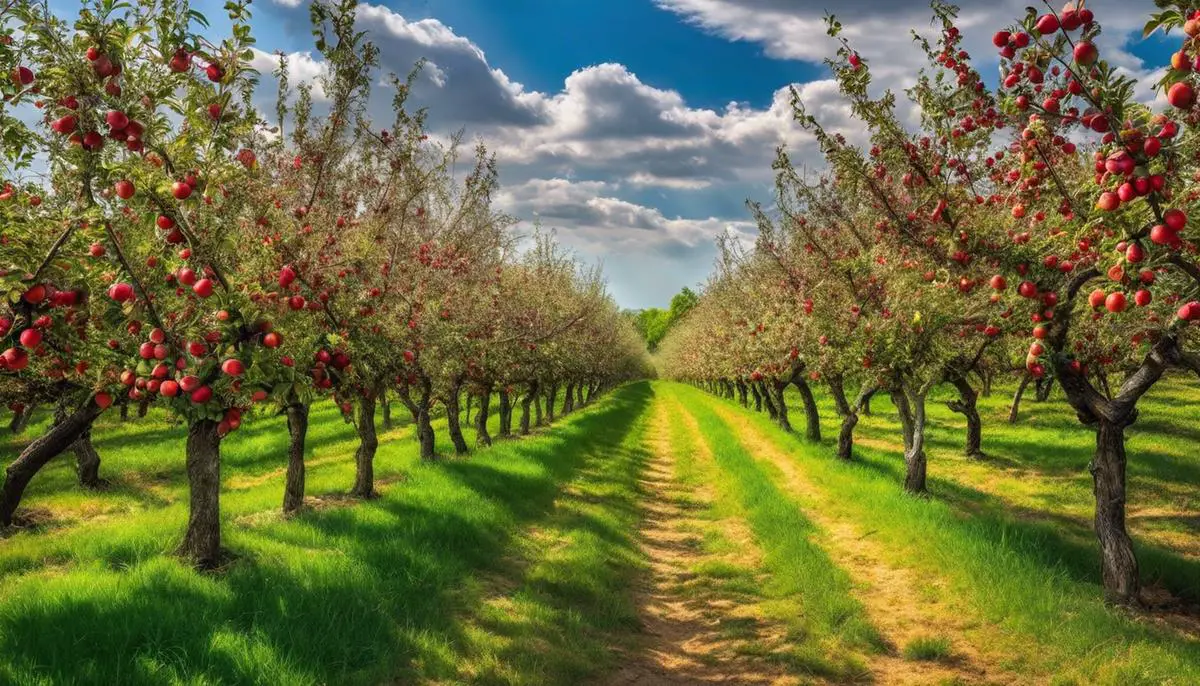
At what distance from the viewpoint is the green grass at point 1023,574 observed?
6.61 meters

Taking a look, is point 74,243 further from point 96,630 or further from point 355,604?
point 355,604

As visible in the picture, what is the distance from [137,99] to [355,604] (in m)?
5.41

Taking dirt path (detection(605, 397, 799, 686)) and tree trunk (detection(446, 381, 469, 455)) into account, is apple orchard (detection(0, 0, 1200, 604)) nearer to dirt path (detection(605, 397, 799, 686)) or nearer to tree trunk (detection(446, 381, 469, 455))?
tree trunk (detection(446, 381, 469, 455))

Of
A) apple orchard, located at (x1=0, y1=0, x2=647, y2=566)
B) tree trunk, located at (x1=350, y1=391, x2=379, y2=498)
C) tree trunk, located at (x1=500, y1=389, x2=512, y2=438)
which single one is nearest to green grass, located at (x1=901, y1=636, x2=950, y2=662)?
apple orchard, located at (x1=0, y1=0, x2=647, y2=566)

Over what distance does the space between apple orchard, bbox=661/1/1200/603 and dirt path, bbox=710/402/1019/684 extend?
2.27 metres

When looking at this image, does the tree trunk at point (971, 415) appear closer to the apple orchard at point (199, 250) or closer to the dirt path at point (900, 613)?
the dirt path at point (900, 613)

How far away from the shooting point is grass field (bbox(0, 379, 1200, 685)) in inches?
245

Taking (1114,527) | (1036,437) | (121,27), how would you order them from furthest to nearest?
(1036,437)
(1114,527)
(121,27)

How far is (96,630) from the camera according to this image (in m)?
5.83

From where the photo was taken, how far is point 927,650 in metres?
7.29

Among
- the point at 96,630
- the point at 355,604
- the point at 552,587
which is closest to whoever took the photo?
the point at 96,630

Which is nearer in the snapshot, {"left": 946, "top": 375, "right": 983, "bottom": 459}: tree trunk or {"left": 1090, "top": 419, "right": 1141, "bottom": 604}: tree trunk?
{"left": 1090, "top": 419, "right": 1141, "bottom": 604}: tree trunk

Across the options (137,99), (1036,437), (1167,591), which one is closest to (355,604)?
(137,99)

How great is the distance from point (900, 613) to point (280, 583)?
7.72 m
